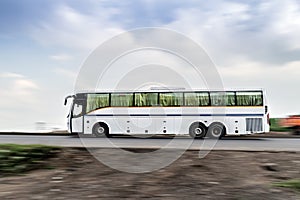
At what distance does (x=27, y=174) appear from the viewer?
8.84 metres

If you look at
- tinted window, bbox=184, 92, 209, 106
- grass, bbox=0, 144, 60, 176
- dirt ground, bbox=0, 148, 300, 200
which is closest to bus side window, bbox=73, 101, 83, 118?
tinted window, bbox=184, 92, 209, 106

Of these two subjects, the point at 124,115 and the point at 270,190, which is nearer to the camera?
the point at 270,190

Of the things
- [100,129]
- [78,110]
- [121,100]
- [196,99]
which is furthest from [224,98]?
[78,110]

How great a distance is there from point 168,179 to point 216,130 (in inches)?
560

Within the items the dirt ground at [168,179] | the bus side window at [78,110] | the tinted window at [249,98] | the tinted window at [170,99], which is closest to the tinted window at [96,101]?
the bus side window at [78,110]

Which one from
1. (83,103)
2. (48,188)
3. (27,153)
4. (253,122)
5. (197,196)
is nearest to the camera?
(197,196)

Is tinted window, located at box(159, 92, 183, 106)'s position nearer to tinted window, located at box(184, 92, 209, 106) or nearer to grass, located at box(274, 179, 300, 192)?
tinted window, located at box(184, 92, 209, 106)

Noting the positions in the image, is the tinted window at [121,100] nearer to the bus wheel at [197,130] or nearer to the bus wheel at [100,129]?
the bus wheel at [100,129]

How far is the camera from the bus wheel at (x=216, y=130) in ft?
70.7

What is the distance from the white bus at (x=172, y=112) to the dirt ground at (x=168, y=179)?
36.4ft

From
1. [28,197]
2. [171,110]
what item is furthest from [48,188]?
[171,110]

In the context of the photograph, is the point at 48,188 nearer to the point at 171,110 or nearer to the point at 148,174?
the point at 148,174

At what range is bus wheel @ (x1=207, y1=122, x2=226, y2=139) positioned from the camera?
21542 millimetres

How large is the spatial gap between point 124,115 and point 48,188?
15.4 metres
